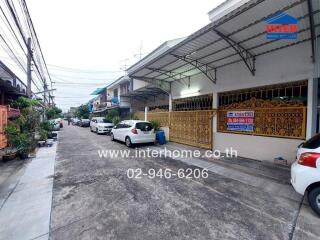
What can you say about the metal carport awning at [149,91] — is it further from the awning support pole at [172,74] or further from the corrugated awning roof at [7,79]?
the corrugated awning roof at [7,79]

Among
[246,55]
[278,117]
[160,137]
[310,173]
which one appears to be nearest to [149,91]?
[160,137]

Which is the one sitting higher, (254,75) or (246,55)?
(246,55)

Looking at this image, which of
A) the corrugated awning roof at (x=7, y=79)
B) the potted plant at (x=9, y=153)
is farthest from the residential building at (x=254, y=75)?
the corrugated awning roof at (x=7, y=79)

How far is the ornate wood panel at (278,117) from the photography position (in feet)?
20.0

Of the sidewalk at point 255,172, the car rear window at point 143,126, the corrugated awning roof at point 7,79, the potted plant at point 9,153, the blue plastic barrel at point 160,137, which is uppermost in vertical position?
the corrugated awning roof at point 7,79

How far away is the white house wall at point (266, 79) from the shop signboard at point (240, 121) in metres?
0.31

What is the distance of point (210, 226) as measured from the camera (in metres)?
3.02

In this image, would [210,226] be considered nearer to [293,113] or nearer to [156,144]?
[293,113]

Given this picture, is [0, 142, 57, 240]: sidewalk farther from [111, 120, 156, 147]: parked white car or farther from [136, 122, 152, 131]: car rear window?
[136, 122, 152, 131]: car rear window

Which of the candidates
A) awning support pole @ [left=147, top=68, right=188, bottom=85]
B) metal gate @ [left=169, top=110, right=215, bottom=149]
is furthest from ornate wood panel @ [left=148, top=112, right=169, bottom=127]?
awning support pole @ [left=147, top=68, right=188, bottom=85]

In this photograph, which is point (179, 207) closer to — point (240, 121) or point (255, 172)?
point (255, 172)

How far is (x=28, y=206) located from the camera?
12.1 feet

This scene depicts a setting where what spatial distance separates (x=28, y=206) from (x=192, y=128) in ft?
26.1

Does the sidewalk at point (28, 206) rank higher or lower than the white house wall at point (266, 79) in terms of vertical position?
lower
